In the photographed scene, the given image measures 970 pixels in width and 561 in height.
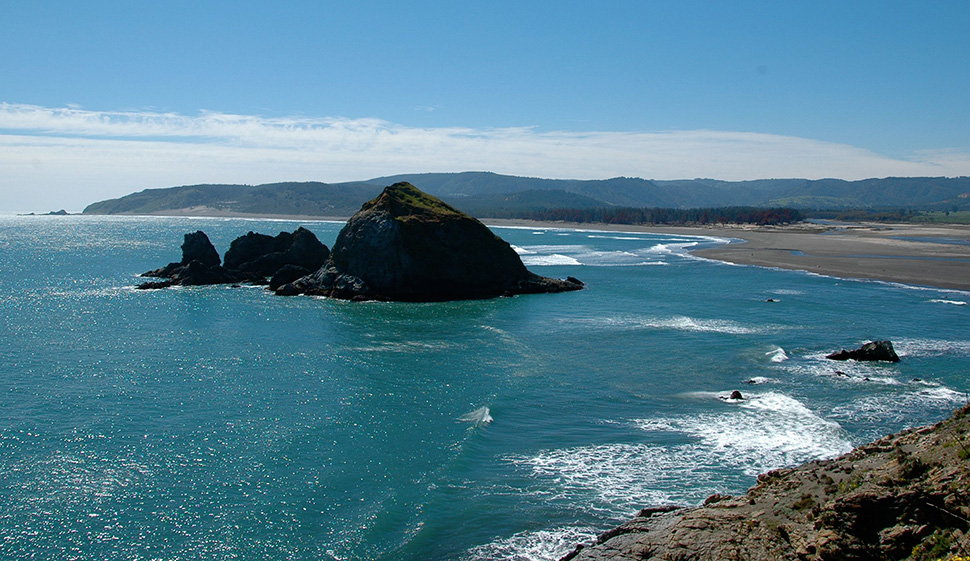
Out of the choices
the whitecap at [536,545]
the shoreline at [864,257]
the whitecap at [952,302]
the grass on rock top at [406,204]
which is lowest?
the whitecap at [536,545]

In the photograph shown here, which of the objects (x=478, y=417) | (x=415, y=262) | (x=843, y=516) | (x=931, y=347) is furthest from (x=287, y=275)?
(x=843, y=516)

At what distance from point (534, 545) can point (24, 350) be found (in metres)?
38.2

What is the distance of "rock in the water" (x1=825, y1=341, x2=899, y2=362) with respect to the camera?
37969mm

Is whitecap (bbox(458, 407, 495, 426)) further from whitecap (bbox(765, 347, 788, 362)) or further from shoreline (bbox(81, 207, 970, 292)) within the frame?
shoreline (bbox(81, 207, 970, 292))

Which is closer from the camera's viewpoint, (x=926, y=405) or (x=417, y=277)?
(x=926, y=405)

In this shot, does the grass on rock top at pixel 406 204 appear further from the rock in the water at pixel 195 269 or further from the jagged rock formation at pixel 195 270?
the rock in the water at pixel 195 269

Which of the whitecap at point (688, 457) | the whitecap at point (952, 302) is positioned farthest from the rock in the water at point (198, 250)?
the whitecap at point (952, 302)

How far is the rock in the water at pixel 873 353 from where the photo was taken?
38.0 m

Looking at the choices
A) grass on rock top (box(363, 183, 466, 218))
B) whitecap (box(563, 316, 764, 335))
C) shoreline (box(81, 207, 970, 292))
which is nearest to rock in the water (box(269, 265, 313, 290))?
grass on rock top (box(363, 183, 466, 218))

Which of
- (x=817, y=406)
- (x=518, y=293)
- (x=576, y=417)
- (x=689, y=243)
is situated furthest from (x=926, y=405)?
(x=689, y=243)

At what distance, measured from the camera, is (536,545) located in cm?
1802

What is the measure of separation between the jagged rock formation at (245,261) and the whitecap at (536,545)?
192 feet

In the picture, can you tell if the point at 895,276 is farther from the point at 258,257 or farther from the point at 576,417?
the point at 258,257

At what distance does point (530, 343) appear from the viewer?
1731 inches
